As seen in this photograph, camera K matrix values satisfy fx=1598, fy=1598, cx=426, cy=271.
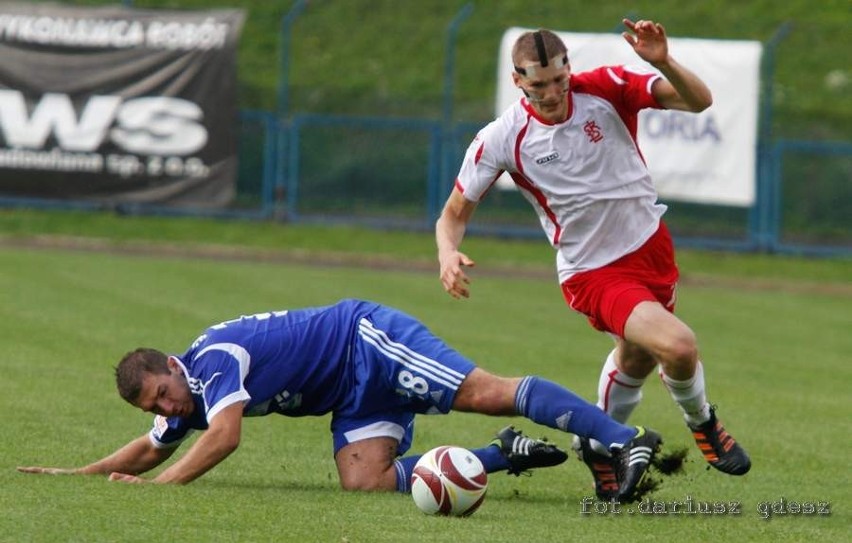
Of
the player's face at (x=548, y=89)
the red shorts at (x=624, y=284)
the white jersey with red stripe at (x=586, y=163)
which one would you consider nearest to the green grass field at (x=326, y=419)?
the red shorts at (x=624, y=284)

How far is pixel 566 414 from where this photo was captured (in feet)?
24.5

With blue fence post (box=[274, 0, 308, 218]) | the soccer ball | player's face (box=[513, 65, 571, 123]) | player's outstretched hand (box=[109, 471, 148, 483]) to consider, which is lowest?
blue fence post (box=[274, 0, 308, 218])

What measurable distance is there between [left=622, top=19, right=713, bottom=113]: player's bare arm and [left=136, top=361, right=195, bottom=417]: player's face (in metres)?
2.61

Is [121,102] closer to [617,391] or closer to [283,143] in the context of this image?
[283,143]

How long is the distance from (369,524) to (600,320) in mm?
1922

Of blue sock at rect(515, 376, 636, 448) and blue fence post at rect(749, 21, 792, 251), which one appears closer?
blue sock at rect(515, 376, 636, 448)

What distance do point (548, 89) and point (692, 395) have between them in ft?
5.42

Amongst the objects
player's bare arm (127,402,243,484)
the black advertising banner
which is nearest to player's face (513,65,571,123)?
player's bare arm (127,402,243,484)

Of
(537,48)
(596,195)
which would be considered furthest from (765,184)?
(537,48)

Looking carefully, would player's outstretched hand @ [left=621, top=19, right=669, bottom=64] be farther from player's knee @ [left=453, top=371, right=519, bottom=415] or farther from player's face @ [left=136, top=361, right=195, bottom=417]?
player's face @ [left=136, top=361, right=195, bottom=417]

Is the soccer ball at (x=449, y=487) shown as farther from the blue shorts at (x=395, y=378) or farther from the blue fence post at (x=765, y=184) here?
the blue fence post at (x=765, y=184)

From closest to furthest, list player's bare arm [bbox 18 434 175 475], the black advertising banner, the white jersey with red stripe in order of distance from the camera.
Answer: player's bare arm [bbox 18 434 175 475] → the white jersey with red stripe → the black advertising banner

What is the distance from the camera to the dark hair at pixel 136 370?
23.8ft

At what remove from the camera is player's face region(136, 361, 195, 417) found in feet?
23.9
